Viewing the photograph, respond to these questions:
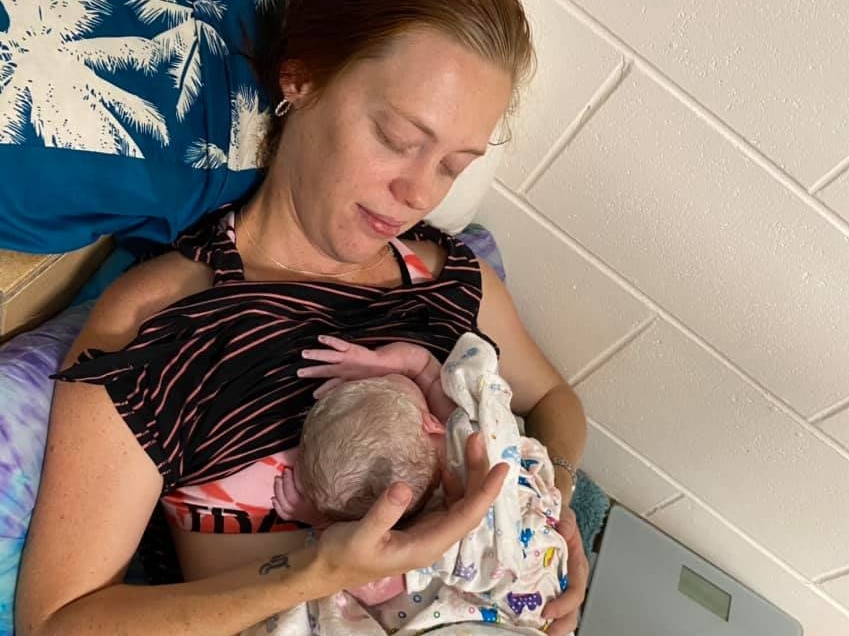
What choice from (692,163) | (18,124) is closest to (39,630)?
(18,124)

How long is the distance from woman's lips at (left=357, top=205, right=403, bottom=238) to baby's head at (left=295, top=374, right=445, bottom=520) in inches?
11.0

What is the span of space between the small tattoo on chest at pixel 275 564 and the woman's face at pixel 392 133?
525 mm

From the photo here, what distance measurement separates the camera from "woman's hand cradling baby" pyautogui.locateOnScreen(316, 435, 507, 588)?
3.40 ft

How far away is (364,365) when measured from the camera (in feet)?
4.40

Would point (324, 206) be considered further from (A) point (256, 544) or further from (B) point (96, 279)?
(A) point (256, 544)

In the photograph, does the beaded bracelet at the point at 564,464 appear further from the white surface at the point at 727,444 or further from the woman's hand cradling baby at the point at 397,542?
the woman's hand cradling baby at the point at 397,542

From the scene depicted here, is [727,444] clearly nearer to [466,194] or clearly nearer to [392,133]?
[466,194]

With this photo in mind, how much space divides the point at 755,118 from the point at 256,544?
1111mm


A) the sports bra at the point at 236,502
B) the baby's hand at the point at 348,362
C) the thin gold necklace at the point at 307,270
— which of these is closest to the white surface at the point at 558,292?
the thin gold necklace at the point at 307,270

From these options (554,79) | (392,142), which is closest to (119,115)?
(392,142)

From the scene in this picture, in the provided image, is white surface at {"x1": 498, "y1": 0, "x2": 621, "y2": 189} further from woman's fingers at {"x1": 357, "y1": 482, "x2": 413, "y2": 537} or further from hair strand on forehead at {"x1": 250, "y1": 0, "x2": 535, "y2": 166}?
woman's fingers at {"x1": 357, "y1": 482, "x2": 413, "y2": 537}

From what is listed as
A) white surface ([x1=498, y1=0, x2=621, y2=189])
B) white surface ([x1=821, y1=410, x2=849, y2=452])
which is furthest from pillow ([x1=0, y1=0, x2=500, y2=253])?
white surface ([x1=821, y1=410, x2=849, y2=452])

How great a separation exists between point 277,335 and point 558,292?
0.72 m

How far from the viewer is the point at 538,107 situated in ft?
5.03
